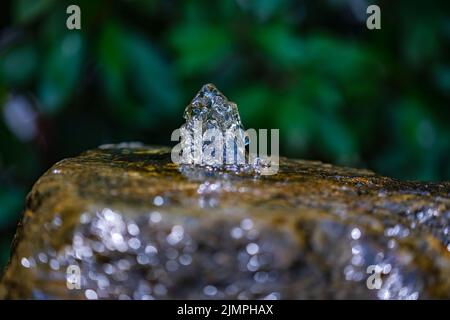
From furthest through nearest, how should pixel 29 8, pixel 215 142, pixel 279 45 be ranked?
pixel 279 45, pixel 29 8, pixel 215 142

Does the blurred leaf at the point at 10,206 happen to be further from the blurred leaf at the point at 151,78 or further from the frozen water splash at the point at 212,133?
the frozen water splash at the point at 212,133

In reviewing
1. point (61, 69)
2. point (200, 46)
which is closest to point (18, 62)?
point (61, 69)

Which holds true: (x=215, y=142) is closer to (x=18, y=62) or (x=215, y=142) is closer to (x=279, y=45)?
(x=279, y=45)

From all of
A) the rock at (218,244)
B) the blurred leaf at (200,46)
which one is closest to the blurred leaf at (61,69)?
the blurred leaf at (200,46)

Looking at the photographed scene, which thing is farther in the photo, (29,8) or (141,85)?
(141,85)

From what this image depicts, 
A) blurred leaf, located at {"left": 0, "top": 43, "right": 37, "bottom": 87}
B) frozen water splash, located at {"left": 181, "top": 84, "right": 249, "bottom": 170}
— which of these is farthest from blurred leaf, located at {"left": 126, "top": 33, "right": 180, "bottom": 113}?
frozen water splash, located at {"left": 181, "top": 84, "right": 249, "bottom": 170}
